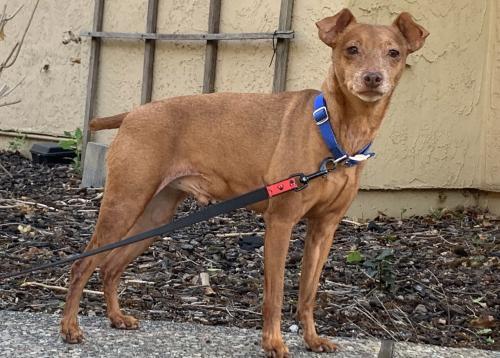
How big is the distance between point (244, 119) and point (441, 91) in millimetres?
3572

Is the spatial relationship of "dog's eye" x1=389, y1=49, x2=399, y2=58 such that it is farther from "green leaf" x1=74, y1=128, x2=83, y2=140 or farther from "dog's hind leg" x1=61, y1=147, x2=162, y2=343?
"green leaf" x1=74, y1=128, x2=83, y2=140

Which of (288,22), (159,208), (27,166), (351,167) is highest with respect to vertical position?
(288,22)

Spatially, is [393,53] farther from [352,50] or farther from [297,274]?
[297,274]

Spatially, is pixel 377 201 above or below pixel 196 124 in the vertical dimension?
below

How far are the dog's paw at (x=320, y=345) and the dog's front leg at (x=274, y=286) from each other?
0.24 m

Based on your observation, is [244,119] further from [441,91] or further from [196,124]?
[441,91]

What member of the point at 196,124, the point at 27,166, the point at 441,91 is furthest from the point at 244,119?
the point at 27,166

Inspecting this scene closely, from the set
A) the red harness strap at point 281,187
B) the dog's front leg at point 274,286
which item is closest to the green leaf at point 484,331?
the dog's front leg at point 274,286

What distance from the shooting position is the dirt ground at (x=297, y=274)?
5.57 meters

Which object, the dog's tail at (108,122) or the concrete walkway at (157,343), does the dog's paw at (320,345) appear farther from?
the dog's tail at (108,122)

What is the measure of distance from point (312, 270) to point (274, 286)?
352mm

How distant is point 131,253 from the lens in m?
5.20

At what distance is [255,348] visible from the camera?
4793 millimetres

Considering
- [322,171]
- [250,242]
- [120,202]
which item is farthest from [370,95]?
[250,242]
